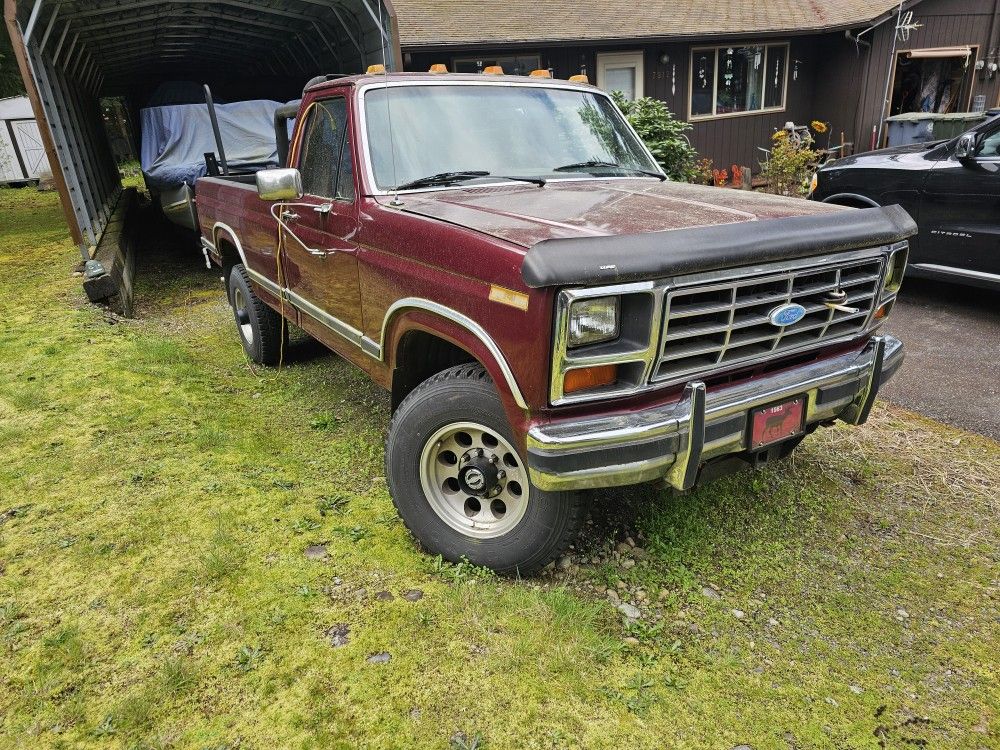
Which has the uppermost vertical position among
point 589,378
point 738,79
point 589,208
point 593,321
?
point 738,79

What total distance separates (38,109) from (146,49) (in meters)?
6.77

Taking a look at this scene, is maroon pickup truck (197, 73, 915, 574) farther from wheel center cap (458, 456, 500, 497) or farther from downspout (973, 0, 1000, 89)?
downspout (973, 0, 1000, 89)

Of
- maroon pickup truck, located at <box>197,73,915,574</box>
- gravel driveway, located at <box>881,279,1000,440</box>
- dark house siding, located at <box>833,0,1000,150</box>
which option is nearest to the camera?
maroon pickup truck, located at <box>197,73,915,574</box>

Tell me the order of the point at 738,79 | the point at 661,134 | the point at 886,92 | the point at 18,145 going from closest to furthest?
the point at 661,134
the point at 738,79
the point at 886,92
the point at 18,145

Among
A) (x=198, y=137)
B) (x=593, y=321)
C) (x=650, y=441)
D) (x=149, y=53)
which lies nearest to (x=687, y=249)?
(x=593, y=321)

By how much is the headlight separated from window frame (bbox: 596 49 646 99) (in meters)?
12.0

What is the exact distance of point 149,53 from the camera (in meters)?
13.3

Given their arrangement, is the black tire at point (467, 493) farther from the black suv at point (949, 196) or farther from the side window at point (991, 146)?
the side window at point (991, 146)

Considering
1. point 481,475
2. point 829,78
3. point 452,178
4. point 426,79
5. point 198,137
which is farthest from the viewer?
point 829,78

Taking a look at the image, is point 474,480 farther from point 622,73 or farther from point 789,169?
point 622,73

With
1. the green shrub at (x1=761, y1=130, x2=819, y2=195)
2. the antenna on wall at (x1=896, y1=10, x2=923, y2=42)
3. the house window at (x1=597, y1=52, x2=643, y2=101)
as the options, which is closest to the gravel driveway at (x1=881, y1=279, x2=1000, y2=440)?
the green shrub at (x1=761, y1=130, x2=819, y2=195)

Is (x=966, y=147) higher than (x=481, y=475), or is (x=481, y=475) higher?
(x=966, y=147)

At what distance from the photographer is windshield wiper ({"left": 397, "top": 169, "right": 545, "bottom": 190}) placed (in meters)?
3.48

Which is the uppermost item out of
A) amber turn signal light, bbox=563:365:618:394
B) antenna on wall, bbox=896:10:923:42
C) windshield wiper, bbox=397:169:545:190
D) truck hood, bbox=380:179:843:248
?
antenna on wall, bbox=896:10:923:42
